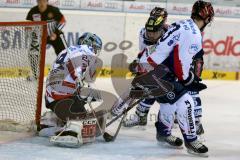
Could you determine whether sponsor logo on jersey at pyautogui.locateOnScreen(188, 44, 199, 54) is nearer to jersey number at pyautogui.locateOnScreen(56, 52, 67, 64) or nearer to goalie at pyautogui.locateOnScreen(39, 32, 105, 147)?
goalie at pyautogui.locateOnScreen(39, 32, 105, 147)

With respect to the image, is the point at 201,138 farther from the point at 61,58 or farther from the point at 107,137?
the point at 61,58

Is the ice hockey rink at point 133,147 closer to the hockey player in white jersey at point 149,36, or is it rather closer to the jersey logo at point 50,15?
the hockey player in white jersey at point 149,36

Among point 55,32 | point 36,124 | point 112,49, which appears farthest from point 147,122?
point 112,49

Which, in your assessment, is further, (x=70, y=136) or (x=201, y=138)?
(x=201, y=138)

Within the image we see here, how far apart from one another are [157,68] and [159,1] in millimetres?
4312

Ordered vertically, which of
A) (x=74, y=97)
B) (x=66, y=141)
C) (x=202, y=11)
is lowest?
(x=66, y=141)

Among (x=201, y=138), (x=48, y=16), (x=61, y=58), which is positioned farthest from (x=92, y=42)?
(x=48, y=16)

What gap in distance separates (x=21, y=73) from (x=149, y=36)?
1.07m

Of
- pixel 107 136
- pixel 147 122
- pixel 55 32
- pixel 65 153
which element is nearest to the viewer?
pixel 65 153

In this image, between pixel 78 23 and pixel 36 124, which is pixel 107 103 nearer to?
pixel 36 124

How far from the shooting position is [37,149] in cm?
407

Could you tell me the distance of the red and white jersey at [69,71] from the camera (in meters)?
4.25

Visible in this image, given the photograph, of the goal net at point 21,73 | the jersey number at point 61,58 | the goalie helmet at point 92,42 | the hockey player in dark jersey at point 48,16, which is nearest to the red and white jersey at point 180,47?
the goalie helmet at point 92,42

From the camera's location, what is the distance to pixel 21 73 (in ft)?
16.4
